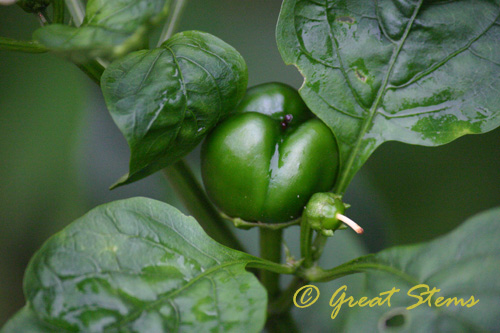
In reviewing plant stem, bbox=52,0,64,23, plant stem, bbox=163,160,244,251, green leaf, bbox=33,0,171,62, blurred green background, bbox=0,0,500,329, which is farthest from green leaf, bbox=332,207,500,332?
blurred green background, bbox=0,0,500,329

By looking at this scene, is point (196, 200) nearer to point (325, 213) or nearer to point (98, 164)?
point (325, 213)

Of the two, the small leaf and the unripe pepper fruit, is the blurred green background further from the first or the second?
the small leaf

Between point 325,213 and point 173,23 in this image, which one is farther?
point 173,23

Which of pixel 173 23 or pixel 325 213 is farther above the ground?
pixel 173 23

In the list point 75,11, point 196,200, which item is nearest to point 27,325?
point 196,200

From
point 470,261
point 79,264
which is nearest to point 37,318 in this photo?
point 79,264

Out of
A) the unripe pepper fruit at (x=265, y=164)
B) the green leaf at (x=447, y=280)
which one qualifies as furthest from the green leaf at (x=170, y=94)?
the green leaf at (x=447, y=280)
